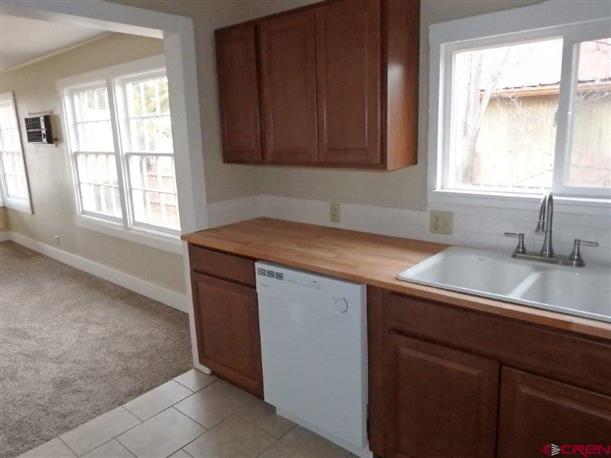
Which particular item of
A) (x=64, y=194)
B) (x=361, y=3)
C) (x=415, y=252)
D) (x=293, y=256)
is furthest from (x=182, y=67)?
(x=64, y=194)

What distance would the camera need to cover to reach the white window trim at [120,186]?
350 centimetres

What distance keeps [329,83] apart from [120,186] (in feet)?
8.62

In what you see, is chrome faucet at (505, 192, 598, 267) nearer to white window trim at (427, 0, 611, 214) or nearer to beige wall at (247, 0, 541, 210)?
white window trim at (427, 0, 611, 214)

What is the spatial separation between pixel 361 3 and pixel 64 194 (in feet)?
14.0

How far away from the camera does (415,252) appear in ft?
6.88

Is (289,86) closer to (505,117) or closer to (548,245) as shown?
(505,117)

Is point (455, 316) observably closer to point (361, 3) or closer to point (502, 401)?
point (502, 401)

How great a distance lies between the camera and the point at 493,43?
198cm

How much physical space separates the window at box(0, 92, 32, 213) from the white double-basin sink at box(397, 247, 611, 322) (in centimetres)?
567

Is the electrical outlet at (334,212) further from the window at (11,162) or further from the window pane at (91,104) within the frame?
the window at (11,162)

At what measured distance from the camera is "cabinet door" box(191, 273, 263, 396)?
2.31 meters

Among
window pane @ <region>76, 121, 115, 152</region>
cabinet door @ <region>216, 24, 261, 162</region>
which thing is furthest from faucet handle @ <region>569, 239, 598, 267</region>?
window pane @ <region>76, 121, 115, 152</region>

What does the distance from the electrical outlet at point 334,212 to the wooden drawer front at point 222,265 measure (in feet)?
2.17

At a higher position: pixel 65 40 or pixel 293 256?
pixel 65 40
